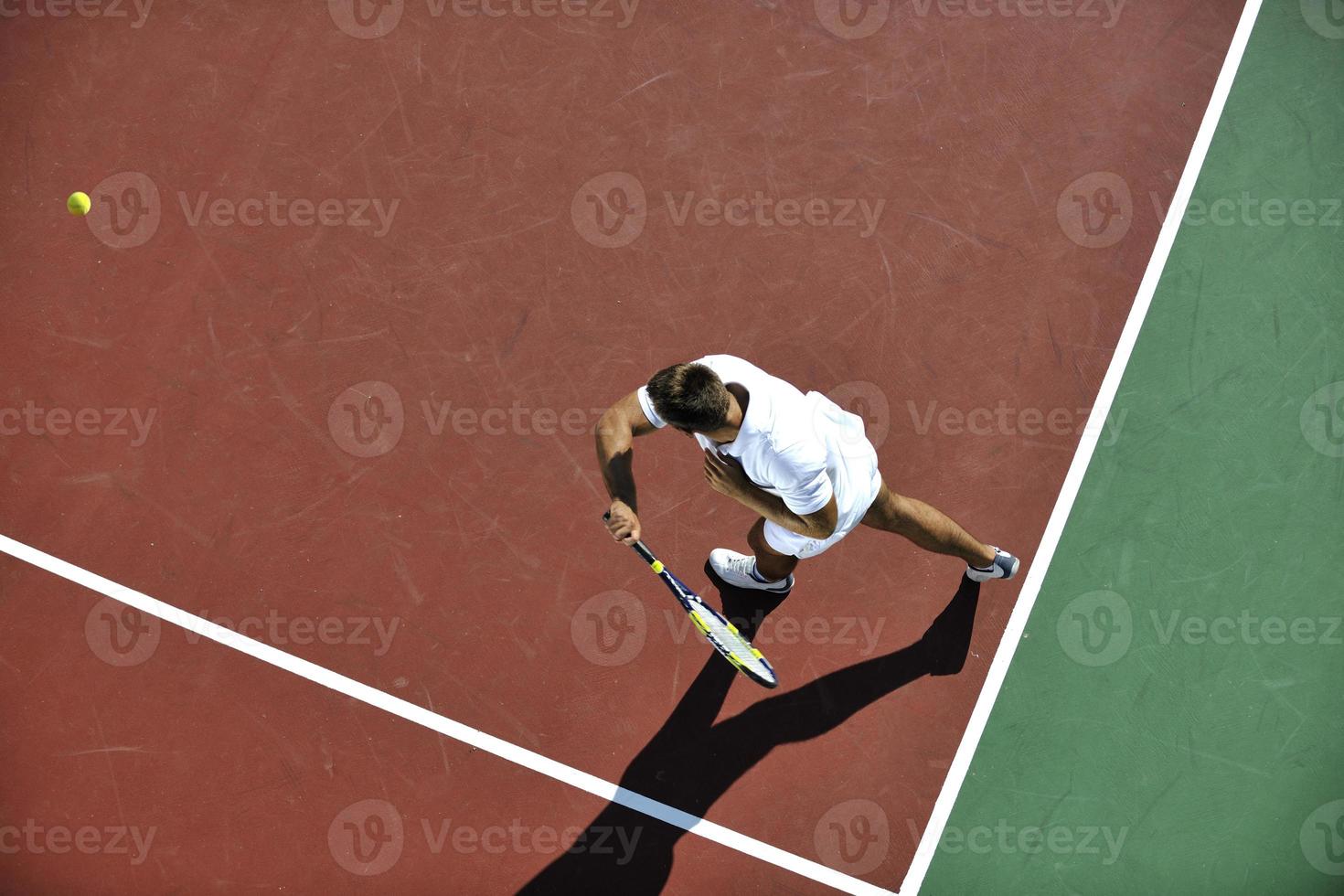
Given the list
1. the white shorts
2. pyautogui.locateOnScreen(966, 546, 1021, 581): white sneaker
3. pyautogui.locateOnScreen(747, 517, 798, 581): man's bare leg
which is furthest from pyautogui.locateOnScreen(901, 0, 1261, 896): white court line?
the white shorts

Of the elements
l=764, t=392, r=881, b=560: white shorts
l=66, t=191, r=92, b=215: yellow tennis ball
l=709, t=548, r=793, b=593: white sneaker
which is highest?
l=66, t=191, r=92, b=215: yellow tennis ball

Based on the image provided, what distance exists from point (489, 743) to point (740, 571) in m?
1.98

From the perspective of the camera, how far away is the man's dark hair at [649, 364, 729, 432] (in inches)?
169

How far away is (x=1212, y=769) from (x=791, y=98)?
5.28 meters

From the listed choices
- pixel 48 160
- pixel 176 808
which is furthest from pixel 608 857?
pixel 48 160

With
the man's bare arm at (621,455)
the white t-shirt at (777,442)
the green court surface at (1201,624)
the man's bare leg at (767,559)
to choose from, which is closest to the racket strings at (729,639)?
the man's bare leg at (767,559)

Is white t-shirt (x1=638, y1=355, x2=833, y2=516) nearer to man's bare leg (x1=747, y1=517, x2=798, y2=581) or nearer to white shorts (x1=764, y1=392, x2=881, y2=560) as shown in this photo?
white shorts (x1=764, y1=392, x2=881, y2=560)

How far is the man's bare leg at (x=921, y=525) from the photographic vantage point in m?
5.41

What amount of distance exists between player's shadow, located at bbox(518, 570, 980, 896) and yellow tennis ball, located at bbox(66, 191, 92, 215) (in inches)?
196

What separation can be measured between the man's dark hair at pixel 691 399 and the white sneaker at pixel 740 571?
1.86 meters

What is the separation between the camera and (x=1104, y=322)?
6.37 meters

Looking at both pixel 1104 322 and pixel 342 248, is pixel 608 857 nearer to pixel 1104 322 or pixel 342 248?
pixel 342 248

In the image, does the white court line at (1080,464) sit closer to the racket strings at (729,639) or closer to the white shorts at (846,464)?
the racket strings at (729,639)

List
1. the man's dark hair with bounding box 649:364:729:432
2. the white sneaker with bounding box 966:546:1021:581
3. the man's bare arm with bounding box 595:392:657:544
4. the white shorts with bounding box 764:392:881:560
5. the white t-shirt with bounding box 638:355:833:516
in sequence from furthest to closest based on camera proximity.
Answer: the white sneaker with bounding box 966:546:1021:581 → the white shorts with bounding box 764:392:881:560 → the man's bare arm with bounding box 595:392:657:544 → the white t-shirt with bounding box 638:355:833:516 → the man's dark hair with bounding box 649:364:729:432
